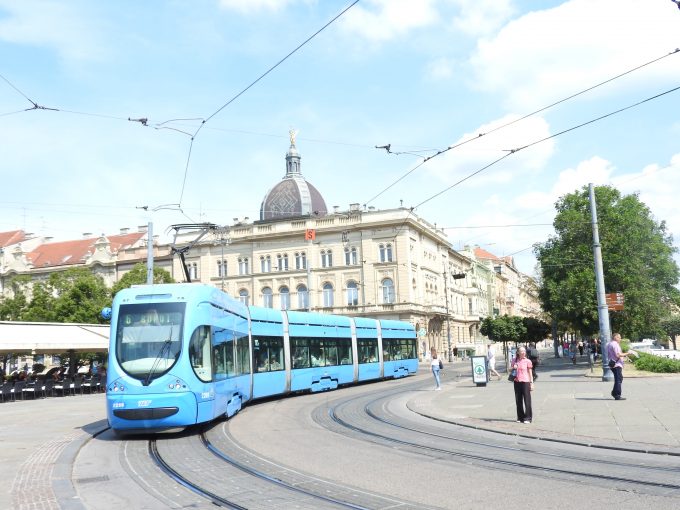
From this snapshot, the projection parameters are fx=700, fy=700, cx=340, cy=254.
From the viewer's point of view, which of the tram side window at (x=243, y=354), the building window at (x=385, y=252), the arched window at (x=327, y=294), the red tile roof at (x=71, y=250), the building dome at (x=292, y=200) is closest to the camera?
the tram side window at (x=243, y=354)

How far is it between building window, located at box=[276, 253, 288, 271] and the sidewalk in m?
52.2

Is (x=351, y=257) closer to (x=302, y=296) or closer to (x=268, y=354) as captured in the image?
(x=302, y=296)

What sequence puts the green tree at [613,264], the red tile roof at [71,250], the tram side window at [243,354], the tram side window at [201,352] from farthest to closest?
the red tile roof at [71,250] < the green tree at [613,264] < the tram side window at [243,354] < the tram side window at [201,352]

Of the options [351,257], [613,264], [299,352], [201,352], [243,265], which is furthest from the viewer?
[243,265]

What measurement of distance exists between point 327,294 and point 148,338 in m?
61.9

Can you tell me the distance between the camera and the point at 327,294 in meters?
75.6

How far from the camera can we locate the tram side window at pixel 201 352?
45.1 feet

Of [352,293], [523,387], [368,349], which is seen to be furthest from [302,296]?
[523,387]

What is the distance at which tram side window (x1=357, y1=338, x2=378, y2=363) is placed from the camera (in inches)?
1239

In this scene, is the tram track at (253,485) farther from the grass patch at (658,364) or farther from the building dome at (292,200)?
the building dome at (292,200)

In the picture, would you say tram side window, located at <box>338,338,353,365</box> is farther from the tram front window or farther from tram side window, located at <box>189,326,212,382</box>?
the tram front window

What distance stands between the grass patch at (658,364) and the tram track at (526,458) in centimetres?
1747

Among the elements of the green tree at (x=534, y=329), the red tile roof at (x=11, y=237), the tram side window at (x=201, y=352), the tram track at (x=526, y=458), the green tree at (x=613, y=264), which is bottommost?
the tram track at (x=526, y=458)

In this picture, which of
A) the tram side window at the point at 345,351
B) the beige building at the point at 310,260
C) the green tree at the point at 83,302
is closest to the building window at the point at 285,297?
the beige building at the point at 310,260
